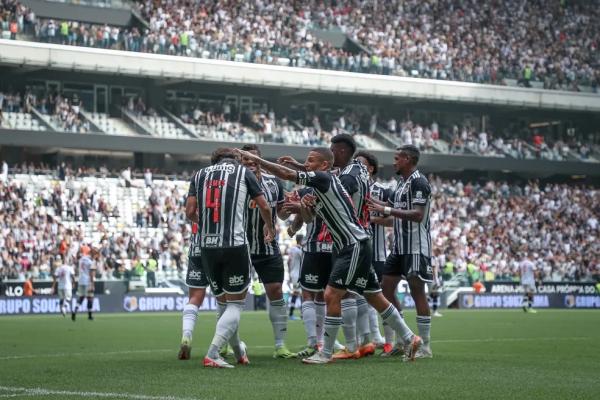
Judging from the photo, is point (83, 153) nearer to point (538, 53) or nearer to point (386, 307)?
point (538, 53)

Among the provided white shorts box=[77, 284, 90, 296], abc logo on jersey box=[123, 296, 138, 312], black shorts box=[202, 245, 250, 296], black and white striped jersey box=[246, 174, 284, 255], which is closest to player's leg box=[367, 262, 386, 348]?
black and white striped jersey box=[246, 174, 284, 255]

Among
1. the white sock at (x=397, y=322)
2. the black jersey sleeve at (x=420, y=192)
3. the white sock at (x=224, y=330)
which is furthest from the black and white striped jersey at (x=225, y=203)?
the black jersey sleeve at (x=420, y=192)

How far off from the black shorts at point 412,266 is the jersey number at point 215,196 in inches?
121

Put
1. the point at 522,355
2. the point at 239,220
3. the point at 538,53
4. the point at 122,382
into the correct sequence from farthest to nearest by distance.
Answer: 1. the point at 538,53
2. the point at 522,355
3. the point at 239,220
4. the point at 122,382

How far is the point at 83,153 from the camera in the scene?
184 feet

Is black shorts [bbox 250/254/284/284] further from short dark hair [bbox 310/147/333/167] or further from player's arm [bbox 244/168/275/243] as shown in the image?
short dark hair [bbox 310/147/333/167]

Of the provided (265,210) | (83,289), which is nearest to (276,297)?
(265,210)

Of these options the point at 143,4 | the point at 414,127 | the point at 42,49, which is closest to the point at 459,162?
the point at 414,127

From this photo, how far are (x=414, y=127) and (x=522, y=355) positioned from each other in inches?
1985

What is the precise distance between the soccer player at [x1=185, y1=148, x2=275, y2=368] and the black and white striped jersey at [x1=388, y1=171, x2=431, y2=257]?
A: 2.40 meters

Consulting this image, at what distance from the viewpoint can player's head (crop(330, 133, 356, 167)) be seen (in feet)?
46.4

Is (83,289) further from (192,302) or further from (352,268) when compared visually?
(352,268)

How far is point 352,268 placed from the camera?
1343 centimetres

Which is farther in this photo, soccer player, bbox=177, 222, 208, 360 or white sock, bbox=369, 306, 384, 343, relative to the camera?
white sock, bbox=369, 306, 384, 343
